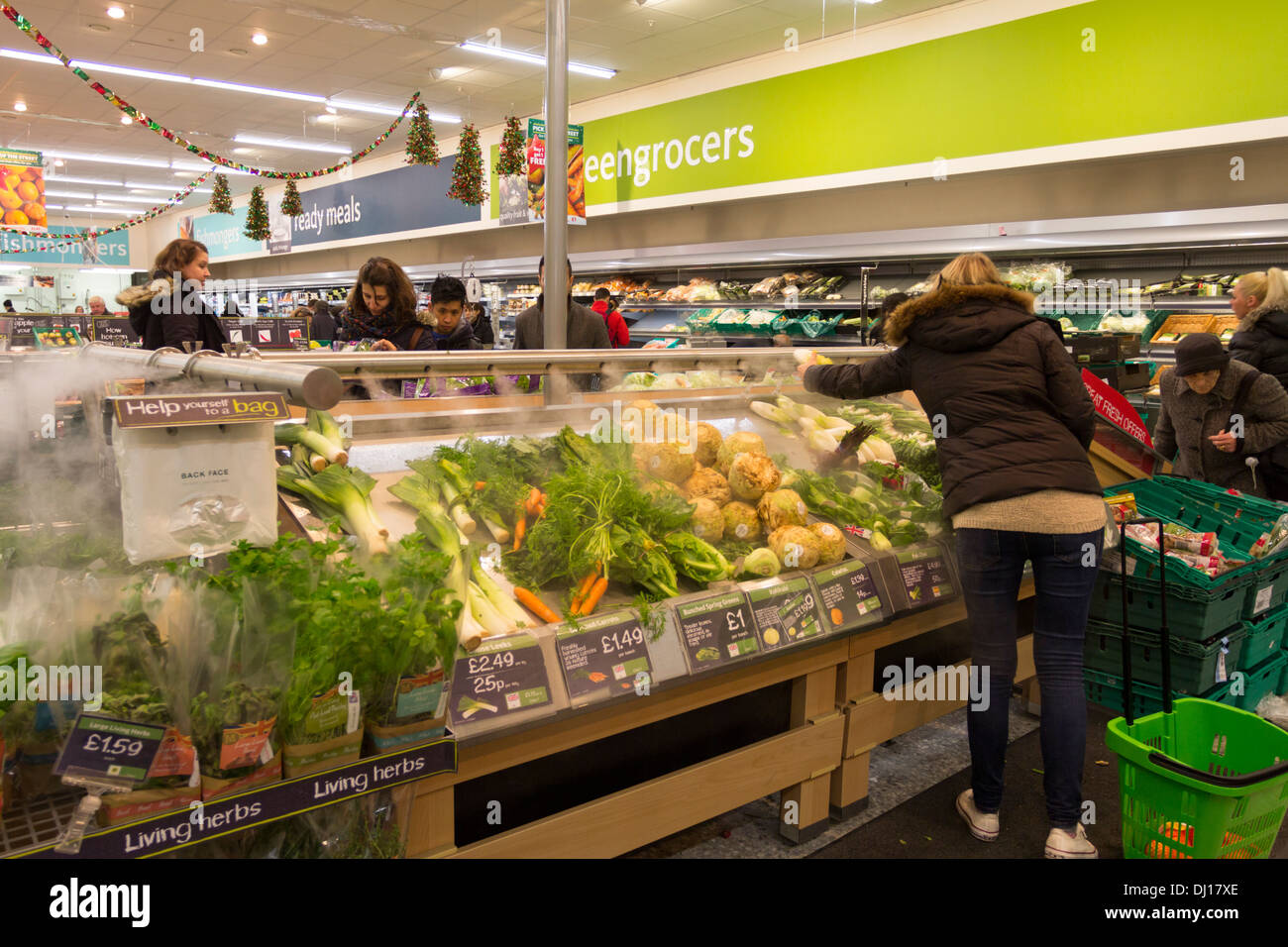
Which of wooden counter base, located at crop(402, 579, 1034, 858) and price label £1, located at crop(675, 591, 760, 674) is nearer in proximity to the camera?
wooden counter base, located at crop(402, 579, 1034, 858)

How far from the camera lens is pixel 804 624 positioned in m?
2.61

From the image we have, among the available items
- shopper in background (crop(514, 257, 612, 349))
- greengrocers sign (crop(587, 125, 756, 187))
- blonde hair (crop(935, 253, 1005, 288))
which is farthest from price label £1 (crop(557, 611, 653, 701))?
greengrocers sign (crop(587, 125, 756, 187))

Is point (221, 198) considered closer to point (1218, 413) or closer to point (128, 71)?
point (128, 71)

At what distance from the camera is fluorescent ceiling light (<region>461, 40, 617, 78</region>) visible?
8.51 meters

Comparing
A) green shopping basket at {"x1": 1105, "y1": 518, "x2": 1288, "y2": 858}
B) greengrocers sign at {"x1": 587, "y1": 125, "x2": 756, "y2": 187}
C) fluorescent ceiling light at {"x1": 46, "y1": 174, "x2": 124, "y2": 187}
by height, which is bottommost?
green shopping basket at {"x1": 1105, "y1": 518, "x2": 1288, "y2": 858}

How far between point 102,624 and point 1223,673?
12.2ft

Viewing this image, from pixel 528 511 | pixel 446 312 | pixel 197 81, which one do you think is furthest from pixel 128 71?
pixel 528 511

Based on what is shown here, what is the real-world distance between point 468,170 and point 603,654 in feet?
22.1

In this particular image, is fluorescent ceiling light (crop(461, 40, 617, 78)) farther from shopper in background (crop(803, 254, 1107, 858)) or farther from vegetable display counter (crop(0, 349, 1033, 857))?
shopper in background (crop(803, 254, 1107, 858))

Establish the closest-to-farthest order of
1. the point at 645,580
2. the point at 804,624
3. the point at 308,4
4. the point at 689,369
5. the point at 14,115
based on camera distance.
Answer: the point at 645,580 → the point at 804,624 → the point at 689,369 → the point at 308,4 → the point at 14,115

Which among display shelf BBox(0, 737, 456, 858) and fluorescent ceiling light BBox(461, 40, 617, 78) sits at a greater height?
fluorescent ceiling light BBox(461, 40, 617, 78)

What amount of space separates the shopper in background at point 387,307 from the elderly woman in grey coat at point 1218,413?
3.59m

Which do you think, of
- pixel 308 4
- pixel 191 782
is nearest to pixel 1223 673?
pixel 191 782
